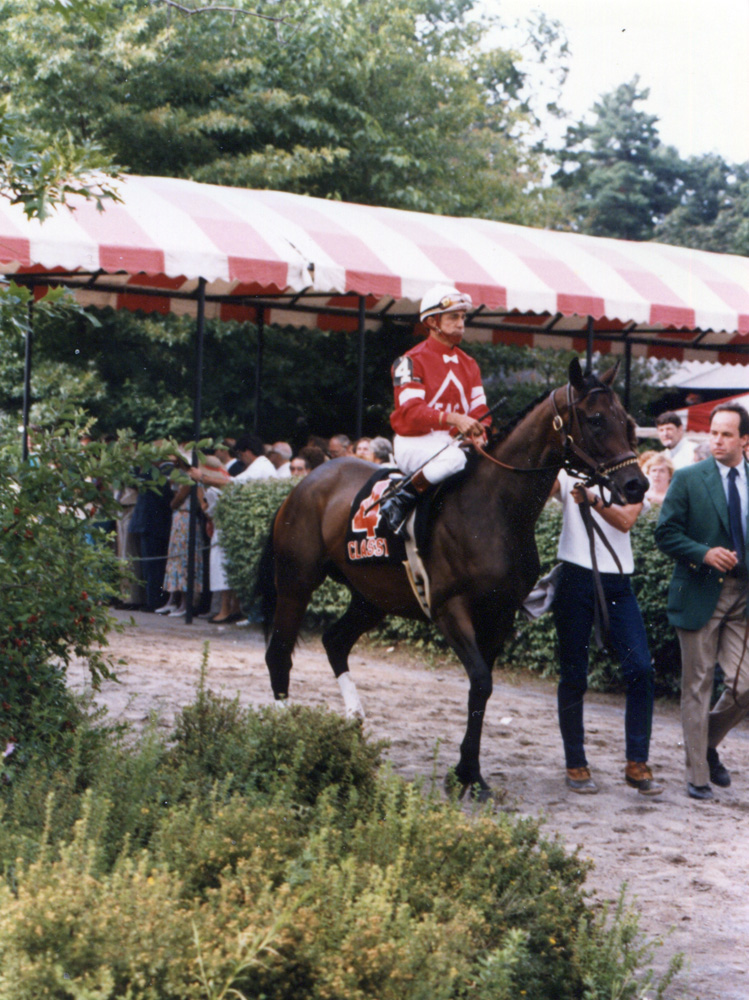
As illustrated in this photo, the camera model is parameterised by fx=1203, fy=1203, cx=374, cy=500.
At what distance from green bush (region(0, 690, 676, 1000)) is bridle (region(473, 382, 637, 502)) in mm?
2180

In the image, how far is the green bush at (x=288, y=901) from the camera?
277 centimetres

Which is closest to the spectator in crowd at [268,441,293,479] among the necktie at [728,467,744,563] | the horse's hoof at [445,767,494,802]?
the necktie at [728,467,744,563]

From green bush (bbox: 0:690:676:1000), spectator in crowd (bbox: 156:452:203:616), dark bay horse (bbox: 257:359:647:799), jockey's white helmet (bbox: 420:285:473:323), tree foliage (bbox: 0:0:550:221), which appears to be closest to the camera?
green bush (bbox: 0:690:676:1000)

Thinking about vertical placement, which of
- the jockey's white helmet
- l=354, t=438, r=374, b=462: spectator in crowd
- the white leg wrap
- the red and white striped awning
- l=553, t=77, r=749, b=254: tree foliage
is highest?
l=553, t=77, r=749, b=254: tree foliage

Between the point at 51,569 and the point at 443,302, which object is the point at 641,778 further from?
the point at 51,569

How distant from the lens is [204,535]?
13.5m

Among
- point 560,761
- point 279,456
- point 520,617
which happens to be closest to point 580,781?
point 560,761

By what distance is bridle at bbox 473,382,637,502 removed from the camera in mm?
6090

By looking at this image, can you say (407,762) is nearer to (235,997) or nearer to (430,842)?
(430,842)

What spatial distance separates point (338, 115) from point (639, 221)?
27.3 meters

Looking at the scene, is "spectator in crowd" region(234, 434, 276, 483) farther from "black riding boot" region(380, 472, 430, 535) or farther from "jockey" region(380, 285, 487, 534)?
"black riding boot" region(380, 472, 430, 535)

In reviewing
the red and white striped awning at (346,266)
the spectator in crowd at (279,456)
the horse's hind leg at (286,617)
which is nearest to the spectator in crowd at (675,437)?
the red and white striped awning at (346,266)

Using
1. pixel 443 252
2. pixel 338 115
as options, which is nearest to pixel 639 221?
pixel 338 115

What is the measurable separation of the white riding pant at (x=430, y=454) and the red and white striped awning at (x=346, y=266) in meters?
4.15
